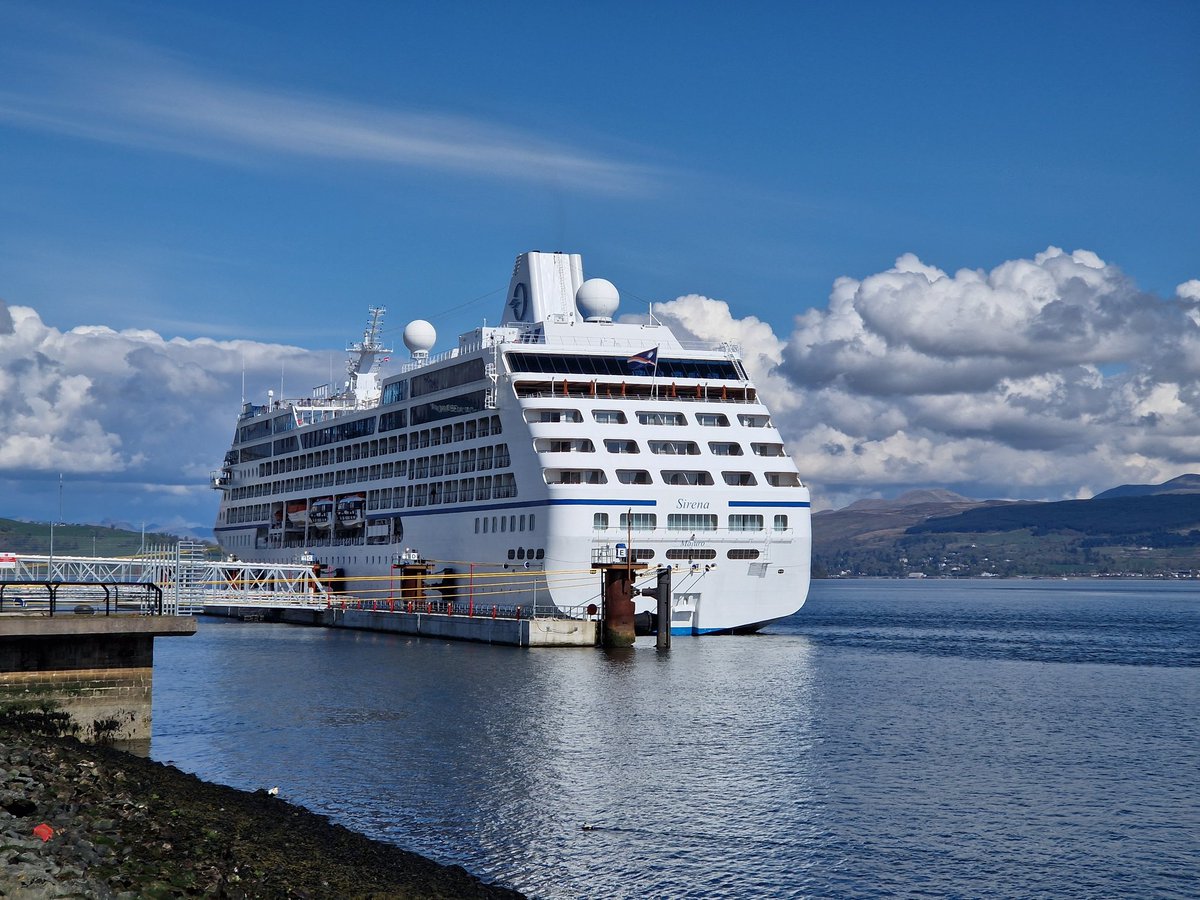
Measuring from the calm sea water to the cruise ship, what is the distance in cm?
511

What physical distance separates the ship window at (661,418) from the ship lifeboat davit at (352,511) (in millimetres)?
27824

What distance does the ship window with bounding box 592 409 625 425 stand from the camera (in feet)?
210

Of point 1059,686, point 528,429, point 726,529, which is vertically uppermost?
point 528,429

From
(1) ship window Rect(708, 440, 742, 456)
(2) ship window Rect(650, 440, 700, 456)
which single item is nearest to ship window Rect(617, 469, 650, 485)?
(2) ship window Rect(650, 440, 700, 456)

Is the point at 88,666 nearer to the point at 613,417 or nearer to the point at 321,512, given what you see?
the point at 613,417

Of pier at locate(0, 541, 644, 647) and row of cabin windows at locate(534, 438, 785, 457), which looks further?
row of cabin windows at locate(534, 438, 785, 457)

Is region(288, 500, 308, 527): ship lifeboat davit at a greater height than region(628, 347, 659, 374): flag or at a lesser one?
lesser

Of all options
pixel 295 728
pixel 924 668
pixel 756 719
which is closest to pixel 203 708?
pixel 295 728

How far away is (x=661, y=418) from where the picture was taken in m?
64.6

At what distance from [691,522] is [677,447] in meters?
3.94

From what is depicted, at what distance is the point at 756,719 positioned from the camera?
40188 millimetres

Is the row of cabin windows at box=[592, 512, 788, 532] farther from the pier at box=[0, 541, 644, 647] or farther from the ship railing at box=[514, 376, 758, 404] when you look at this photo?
the ship railing at box=[514, 376, 758, 404]

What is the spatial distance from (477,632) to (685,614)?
402 inches

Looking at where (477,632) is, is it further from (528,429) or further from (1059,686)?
(1059,686)
